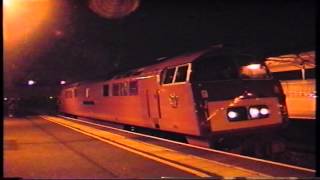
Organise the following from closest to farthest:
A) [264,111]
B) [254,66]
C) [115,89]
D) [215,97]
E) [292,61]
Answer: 1. [215,97]
2. [264,111]
3. [254,66]
4. [292,61]
5. [115,89]

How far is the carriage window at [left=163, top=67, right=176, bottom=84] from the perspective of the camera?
1451 cm

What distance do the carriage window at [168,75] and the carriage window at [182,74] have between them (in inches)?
15.0

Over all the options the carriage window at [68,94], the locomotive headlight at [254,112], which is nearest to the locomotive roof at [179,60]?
the locomotive headlight at [254,112]

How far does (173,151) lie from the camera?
11953 mm

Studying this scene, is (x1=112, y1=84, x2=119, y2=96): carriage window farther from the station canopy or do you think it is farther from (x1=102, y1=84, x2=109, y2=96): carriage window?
the station canopy

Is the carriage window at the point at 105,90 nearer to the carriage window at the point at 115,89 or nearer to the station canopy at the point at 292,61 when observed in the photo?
the carriage window at the point at 115,89

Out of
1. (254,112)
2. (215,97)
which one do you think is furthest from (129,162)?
(254,112)

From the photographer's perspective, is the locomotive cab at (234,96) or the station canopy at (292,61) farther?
the station canopy at (292,61)

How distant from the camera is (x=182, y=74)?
13734 millimetres

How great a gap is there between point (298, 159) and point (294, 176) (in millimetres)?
6527

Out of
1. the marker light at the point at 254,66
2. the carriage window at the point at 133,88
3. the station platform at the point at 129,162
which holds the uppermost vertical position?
the marker light at the point at 254,66

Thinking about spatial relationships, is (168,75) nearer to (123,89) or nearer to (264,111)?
(264,111)

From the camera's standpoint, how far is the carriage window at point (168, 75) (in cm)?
1451

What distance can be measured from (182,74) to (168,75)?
3.86ft
